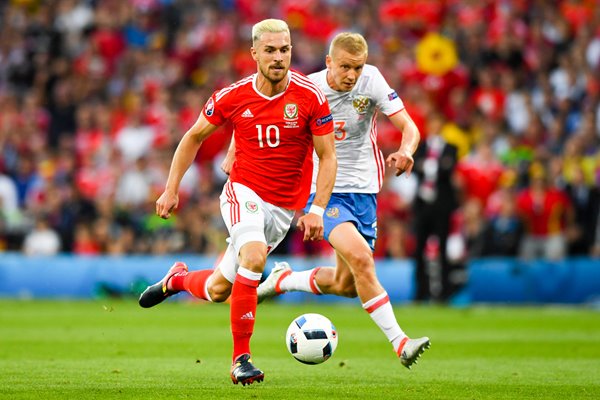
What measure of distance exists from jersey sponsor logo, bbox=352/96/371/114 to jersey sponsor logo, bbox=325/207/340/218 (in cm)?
86

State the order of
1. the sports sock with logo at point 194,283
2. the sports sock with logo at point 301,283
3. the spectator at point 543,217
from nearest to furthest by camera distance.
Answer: the sports sock with logo at point 194,283 → the sports sock with logo at point 301,283 → the spectator at point 543,217

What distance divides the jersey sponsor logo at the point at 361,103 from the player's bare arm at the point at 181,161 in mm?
1633

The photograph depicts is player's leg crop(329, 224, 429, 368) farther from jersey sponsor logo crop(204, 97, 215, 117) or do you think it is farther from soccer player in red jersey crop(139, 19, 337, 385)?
jersey sponsor logo crop(204, 97, 215, 117)

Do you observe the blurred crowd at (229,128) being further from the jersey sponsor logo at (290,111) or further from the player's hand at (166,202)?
the player's hand at (166,202)

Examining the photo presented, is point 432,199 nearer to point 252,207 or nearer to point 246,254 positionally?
point 252,207

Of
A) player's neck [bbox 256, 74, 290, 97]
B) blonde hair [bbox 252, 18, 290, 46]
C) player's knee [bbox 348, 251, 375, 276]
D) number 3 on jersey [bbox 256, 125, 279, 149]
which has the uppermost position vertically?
blonde hair [bbox 252, 18, 290, 46]

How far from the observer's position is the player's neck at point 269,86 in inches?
328

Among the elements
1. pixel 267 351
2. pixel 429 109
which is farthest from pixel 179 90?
pixel 267 351

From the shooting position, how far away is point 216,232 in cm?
1978

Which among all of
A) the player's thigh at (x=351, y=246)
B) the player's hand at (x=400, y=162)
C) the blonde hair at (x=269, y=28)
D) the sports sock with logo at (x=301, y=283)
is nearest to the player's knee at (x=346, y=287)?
the sports sock with logo at (x=301, y=283)

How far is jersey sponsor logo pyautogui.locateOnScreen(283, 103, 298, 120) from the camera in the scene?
8.33 meters

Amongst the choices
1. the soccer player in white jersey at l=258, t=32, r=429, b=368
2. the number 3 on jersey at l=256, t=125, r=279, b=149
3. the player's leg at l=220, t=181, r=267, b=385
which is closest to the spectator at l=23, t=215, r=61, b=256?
the soccer player in white jersey at l=258, t=32, r=429, b=368

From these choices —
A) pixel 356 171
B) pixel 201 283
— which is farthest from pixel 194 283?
pixel 356 171

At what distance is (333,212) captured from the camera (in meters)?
9.57
